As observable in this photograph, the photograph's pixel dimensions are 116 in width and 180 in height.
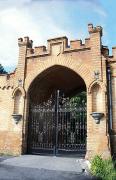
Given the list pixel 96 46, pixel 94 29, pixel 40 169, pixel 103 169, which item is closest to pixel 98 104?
pixel 96 46

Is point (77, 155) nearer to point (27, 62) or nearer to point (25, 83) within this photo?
point (25, 83)

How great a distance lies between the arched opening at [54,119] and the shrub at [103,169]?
2.05 meters

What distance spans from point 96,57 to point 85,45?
822 mm

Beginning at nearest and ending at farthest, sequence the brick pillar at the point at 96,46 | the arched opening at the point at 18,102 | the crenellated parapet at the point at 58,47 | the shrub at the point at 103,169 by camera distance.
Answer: the shrub at the point at 103,169, the brick pillar at the point at 96,46, the crenellated parapet at the point at 58,47, the arched opening at the point at 18,102

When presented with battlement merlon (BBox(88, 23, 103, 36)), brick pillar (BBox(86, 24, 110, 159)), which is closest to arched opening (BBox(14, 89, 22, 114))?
brick pillar (BBox(86, 24, 110, 159))

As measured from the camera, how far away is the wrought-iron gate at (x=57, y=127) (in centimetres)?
1179

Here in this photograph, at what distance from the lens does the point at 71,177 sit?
819cm

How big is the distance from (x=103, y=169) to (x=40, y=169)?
6.65ft

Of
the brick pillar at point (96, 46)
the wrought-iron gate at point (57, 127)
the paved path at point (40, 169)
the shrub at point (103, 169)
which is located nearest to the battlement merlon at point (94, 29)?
the brick pillar at point (96, 46)

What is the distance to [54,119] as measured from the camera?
40.2 feet

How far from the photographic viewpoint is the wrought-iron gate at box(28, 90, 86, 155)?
38.7 feet

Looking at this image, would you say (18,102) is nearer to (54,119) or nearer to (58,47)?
(54,119)

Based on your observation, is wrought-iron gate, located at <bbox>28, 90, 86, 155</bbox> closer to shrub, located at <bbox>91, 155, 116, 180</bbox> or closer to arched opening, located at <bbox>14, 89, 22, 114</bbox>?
arched opening, located at <bbox>14, 89, 22, 114</bbox>

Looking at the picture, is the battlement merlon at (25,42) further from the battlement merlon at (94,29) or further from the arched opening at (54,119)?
the battlement merlon at (94,29)
